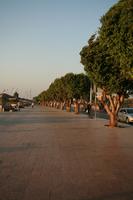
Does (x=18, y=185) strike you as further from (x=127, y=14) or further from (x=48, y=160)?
(x=127, y=14)

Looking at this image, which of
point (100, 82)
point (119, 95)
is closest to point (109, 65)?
point (100, 82)

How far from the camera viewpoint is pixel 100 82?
933 inches

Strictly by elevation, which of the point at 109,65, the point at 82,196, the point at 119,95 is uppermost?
the point at 109,65

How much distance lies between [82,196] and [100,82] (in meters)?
17.3

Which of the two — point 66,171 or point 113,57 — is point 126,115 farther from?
point 66,171

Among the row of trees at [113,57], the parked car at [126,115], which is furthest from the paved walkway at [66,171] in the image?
the parked car at [126,115]

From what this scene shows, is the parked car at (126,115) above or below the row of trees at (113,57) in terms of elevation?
below

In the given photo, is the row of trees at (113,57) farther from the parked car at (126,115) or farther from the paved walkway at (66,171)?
the parked car at (126,115)

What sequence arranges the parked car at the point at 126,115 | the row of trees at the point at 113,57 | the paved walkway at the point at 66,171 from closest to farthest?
the paved walkway at the point at 66,171
the row of trees at the point at 113,57
the parked car at the point at 126,115

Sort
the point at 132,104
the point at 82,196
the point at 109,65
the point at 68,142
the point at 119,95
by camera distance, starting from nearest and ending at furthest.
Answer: the point at 82,196 → the point at 68,142 → the point at 109,65 → the point at 119,95 → the point at 132,104

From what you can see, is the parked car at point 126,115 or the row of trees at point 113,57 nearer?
the row of trees at point 113,57

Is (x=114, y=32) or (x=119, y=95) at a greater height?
(x=114, y=32)

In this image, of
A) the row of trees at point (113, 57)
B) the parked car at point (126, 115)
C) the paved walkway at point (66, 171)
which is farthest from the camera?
the parked car at point (126, 115)

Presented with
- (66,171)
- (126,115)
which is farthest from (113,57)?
(126,115)
